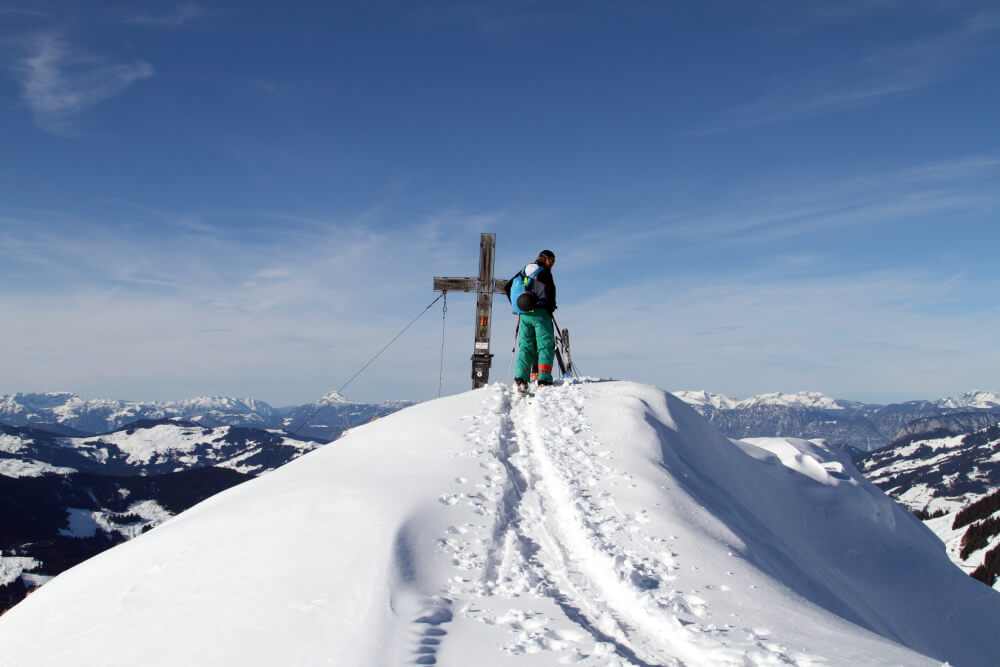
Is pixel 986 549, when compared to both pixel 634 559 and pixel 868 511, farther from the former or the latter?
pixel 634 559

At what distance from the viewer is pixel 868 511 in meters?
12.0

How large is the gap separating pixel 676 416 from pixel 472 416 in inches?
152

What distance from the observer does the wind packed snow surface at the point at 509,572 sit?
4766 millimetres

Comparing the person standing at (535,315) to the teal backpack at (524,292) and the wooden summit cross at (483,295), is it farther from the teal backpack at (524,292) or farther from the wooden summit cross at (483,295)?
the wooden summit cross at (483,295)

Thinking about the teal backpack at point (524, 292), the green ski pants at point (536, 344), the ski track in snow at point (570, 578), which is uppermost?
the teal backpack at point (524, 292)

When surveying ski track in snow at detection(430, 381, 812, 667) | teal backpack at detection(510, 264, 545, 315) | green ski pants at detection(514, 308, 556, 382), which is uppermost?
teal backpack at detection(510, 264, 545, 315)

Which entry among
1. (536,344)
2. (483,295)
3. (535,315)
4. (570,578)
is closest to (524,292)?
(535,315)

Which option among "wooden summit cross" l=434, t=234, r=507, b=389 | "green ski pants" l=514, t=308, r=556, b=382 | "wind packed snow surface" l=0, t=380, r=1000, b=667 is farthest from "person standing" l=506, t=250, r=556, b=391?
"wooden summit cross" l=434, t=234, r=507, b=389

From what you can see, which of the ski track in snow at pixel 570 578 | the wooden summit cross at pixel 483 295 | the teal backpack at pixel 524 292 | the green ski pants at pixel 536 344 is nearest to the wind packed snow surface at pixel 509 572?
the ski track in snow at pixel 570 578

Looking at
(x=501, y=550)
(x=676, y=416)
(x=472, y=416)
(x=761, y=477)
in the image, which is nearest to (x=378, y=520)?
(x=501, y=550)

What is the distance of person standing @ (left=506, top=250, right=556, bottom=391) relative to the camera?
13672 mm

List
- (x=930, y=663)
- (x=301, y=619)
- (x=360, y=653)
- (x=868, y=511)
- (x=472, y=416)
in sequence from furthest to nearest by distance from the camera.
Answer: (x=868, y=511)
(x=472, y=416)
(x=930, y=663)
(x=301, y=619)
(x=360, y=653)

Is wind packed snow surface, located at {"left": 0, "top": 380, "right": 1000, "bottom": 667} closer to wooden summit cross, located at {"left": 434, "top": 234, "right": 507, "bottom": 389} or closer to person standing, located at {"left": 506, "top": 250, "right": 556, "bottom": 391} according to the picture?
person standing, located at {"left": 506, "top": 250, "right": 556, "bottom": 391}

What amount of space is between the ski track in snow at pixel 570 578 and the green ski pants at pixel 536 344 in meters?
4.32
